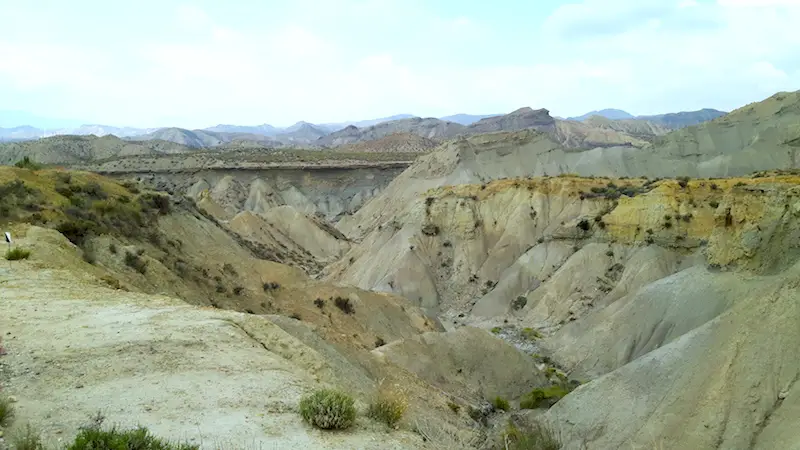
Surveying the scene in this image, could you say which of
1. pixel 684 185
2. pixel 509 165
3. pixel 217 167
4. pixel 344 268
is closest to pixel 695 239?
pixel 684 185

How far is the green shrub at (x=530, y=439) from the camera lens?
1149cm

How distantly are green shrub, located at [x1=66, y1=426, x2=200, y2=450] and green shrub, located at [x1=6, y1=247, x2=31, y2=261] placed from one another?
9.44 meters

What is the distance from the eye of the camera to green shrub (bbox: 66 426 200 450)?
5.22 metres

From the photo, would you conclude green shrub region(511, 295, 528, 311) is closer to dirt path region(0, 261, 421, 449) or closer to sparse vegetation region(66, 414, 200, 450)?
dirt path region(0, 261, 421, 449)

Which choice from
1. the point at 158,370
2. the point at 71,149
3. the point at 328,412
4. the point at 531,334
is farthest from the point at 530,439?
the point at 71,149

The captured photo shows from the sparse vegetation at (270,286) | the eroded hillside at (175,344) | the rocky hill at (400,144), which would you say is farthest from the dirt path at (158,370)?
the rocky hill at (400,144)

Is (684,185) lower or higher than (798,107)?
lower

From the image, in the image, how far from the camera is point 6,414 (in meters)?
5.99

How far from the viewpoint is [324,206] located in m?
88.9

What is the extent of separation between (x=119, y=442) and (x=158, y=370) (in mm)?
3143

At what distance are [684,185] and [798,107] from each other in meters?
37.0

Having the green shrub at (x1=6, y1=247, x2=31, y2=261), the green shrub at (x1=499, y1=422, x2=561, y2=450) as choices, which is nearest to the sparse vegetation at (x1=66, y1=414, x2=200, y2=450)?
the green shrub at (x1=499, y1=422, x2=561, y2=450)

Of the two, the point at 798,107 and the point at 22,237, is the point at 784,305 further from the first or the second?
the point at 798,107

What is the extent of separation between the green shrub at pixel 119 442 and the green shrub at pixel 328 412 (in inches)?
72.7
